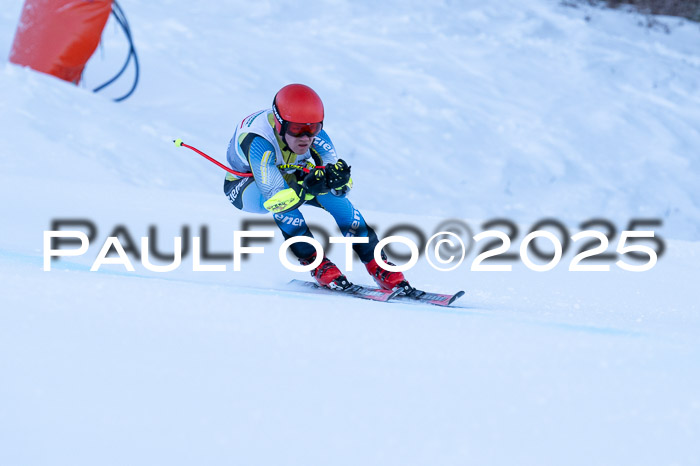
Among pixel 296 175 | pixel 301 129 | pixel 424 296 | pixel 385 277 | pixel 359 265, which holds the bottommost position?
pixel 424 296

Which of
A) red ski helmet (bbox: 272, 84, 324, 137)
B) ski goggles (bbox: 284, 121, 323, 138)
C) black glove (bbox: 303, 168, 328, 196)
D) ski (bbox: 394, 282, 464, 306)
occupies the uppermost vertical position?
red ski helmet (bbox: 272, 84, 324, 137)

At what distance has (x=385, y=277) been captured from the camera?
13.2ft

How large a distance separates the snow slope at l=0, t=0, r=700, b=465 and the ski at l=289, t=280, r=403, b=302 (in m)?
0.17

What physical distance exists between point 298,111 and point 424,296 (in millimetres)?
1058

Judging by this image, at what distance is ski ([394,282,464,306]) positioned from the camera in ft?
12.0

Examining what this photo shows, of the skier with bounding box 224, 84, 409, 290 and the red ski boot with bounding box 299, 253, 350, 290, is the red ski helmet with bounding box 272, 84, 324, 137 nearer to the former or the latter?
the skier with bounding box 224, 84, 409, 290

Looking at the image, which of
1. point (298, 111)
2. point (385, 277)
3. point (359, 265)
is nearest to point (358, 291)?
point (385, 277)

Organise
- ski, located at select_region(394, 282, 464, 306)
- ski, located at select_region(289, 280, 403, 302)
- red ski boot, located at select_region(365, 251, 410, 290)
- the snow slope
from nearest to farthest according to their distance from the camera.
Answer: the snow slope
ski, located at select_region(394, 282, 464, 306)
ski, located at select_region(289, 280, 403, 302)
red ski boot, located at select_region(365, 251, 410, 290)

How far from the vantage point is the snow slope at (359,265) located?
162 cm

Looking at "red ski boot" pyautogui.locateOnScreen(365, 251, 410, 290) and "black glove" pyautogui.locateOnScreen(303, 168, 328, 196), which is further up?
"black glove" pyautogui.locateOnScreen(303, 168, 328, 196)

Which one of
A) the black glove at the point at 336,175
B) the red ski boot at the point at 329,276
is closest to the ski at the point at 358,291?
the red ski boot at the point at 329,276

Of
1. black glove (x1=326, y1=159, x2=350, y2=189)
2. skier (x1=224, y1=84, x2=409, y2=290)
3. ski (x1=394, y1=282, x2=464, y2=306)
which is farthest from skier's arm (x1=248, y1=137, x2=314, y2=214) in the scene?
ski (x1=394, y1=282, x2=464, y2=306)

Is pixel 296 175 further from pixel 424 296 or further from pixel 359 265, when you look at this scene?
pixel 359 265

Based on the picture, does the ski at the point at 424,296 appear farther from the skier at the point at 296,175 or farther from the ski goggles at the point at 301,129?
the ski goggles at the point at 301,129
